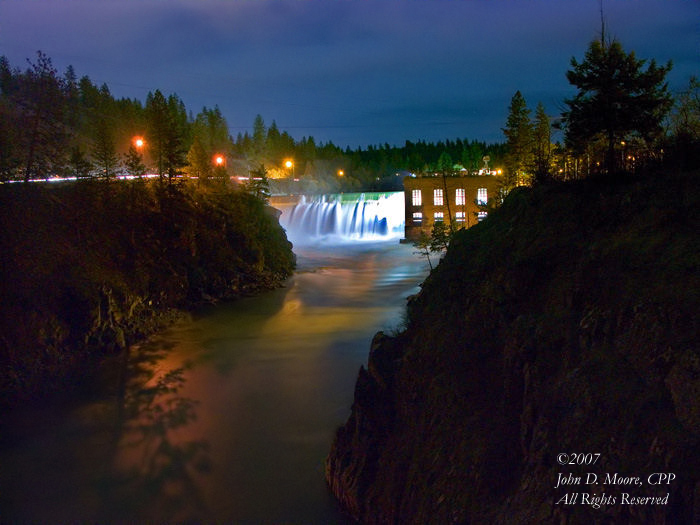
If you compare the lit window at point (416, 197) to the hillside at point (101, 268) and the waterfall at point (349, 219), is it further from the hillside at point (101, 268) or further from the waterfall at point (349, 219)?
the hillside at point (101, 268)

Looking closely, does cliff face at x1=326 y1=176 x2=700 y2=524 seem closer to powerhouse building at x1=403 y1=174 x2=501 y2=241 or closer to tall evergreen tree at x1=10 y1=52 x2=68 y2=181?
tall evergreen tree at x1=10 y1=52 x2=68 y2=181

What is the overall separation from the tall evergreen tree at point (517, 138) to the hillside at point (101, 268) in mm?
22595

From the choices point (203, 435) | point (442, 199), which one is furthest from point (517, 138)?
point (203, 435)

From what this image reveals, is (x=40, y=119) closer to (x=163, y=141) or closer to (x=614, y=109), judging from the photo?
(x=163, y=141)

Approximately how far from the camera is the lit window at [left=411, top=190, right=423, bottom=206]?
61250mm

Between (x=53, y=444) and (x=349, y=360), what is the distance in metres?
11.5

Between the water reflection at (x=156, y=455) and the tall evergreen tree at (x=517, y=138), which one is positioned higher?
the tall evergreen tree at (x=517, y=138)

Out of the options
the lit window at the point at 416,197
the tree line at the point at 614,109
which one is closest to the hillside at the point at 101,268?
the tree line at the point at 614,109

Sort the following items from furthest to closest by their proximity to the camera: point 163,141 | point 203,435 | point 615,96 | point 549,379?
point 163,141
point 203,435
point 615,96
point 549,379

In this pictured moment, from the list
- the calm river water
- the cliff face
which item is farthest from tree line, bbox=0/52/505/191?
Answer: the cliff face

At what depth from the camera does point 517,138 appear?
45375 mm

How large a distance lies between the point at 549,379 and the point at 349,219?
66.7 metres

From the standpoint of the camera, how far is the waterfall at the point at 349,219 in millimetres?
71562

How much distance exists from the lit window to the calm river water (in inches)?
1363
